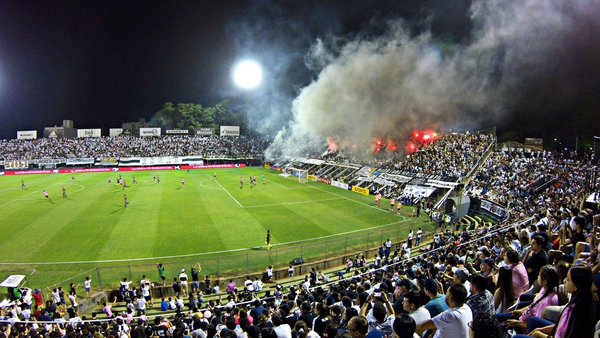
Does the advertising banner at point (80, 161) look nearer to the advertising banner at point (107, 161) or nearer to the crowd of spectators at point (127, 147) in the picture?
the advertising banner at point (107, 161)

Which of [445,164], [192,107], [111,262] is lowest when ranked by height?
[111,262]

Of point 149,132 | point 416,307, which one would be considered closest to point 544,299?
point 416,307

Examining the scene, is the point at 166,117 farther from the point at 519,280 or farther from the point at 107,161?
the point at 519,280

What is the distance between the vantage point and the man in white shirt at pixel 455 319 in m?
3.91

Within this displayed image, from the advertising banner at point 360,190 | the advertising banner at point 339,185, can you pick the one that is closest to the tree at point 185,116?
the advertising banner at point 339,185

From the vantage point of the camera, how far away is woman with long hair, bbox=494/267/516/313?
16.5 ft

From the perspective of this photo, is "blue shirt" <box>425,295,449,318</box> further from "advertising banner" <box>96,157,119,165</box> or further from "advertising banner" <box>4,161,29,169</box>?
"advertising banner" <box>4,161,29,169</box>

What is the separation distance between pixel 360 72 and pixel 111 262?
153ft

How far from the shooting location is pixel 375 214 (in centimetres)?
3256

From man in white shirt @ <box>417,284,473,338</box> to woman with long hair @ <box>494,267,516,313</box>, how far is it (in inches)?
56.1

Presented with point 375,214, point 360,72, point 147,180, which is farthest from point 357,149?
point 147,180

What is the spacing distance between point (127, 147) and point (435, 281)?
295ft

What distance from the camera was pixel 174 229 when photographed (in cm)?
2662

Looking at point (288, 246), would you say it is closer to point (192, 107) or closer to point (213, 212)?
point (213, 212)
